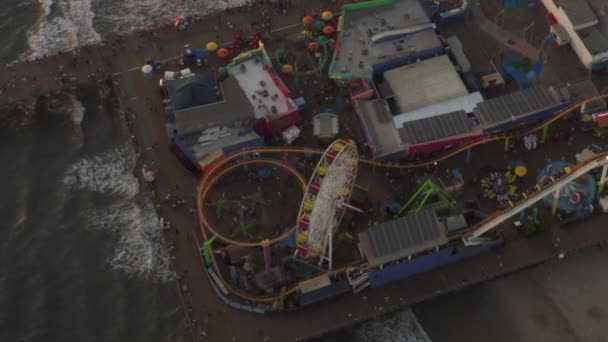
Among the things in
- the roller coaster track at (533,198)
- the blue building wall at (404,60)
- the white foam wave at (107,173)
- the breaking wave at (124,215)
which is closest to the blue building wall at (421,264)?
the roller coaster track at (533,198)

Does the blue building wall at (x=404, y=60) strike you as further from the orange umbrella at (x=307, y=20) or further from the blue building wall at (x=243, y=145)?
the blue building wall at (x=243, y=145)

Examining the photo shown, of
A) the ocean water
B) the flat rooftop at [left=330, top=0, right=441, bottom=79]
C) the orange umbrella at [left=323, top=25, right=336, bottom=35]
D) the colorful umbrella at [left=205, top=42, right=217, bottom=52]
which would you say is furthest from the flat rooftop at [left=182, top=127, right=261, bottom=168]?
Result: the orange umbrella at [left=323, top=25, right=336, bottom=35]

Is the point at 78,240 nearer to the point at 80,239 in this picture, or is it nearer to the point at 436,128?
the point at 80,239

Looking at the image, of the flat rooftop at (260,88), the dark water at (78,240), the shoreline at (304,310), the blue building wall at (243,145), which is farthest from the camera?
the flat rooftop at (260,88)

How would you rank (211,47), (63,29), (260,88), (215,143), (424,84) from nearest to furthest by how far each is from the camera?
(215,143), (424,84), (260,88), (211,47), (63,29)

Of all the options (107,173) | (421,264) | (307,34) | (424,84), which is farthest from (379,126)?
(107,173)

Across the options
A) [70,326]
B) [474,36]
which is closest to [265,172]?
[70,326]

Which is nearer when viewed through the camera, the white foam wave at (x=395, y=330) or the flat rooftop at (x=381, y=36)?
the white foam wave at (x=395, y=330)
